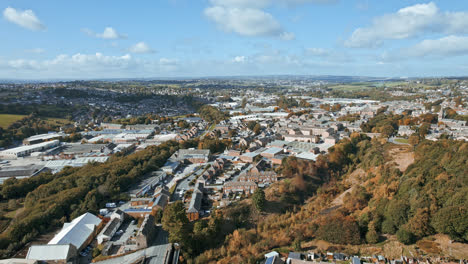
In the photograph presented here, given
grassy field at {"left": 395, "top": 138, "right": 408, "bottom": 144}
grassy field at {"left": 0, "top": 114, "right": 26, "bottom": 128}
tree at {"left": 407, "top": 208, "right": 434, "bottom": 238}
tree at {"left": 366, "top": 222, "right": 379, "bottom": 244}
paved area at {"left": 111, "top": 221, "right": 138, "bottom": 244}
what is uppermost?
grassy field at {"left": 0, "top": 114, "right": 26, "bottom": 128}

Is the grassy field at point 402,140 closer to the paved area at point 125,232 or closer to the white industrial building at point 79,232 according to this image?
the paved area at point 125,232

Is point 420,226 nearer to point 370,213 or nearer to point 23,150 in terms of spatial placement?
point 370,213

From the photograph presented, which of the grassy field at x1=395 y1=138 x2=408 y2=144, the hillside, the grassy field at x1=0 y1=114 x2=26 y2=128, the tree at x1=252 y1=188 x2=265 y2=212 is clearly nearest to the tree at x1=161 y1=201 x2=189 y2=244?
the hillside

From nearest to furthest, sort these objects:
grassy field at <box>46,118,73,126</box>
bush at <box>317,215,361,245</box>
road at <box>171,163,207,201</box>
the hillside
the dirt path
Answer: the hillside → bush at <box>317,215,361,245</box> → road at <box>171,163,207,201</box> → the dirt path → grassy field at <box>46,118,73,126</box>

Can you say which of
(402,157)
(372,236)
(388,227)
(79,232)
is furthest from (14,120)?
(402,157)

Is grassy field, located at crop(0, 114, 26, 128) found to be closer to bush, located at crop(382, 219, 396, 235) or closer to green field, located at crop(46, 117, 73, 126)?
green field, located at crop(46, 117, 73, 126)

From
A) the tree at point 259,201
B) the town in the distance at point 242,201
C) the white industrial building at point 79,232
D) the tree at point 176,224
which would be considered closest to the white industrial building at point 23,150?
the town in the distance at point 242,201

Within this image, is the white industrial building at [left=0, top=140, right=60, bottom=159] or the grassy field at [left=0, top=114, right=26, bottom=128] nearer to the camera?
the white industrial building at [left=0, top=140, right=60, bottom=159]

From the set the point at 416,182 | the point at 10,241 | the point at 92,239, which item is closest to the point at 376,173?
the point at 416,182
